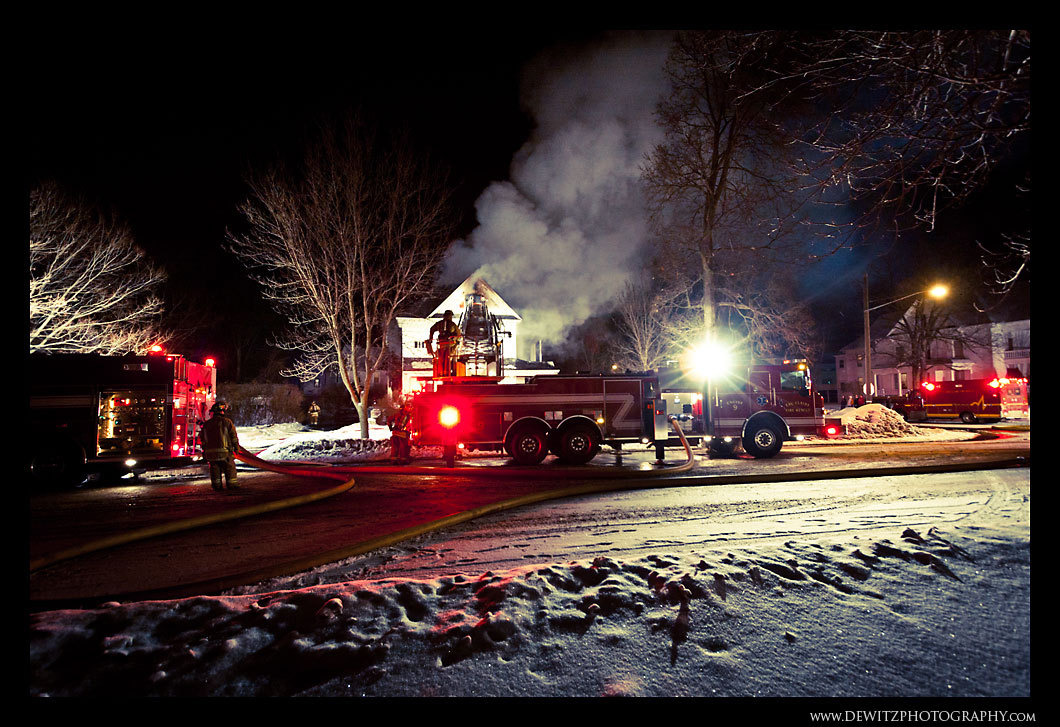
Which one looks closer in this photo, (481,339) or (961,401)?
(481,339)

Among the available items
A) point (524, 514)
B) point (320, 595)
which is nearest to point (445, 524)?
point (524, 514)

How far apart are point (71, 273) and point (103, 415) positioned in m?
7.52

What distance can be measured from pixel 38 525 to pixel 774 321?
18.2 m

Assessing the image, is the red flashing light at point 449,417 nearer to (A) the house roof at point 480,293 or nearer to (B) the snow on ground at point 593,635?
(B) the snow on ground at point 593,635

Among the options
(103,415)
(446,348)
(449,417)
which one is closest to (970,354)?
(446,348)

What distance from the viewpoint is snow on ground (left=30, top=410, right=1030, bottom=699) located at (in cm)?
271

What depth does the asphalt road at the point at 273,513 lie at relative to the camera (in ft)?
14.9

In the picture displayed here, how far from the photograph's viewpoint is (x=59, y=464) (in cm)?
1002

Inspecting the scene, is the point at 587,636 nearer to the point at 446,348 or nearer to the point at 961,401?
the point at 446,348

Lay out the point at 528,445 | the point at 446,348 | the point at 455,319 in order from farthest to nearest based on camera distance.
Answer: the point at 455,319 → the point at 446,348 → the point at 528,445

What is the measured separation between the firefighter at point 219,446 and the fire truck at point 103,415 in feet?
8.61

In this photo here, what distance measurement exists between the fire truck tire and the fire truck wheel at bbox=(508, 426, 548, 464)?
860 centimetres

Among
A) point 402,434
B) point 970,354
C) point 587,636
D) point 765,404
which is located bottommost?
point 587,636

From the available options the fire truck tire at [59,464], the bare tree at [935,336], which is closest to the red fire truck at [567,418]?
the fire truck tire at [59,464]
